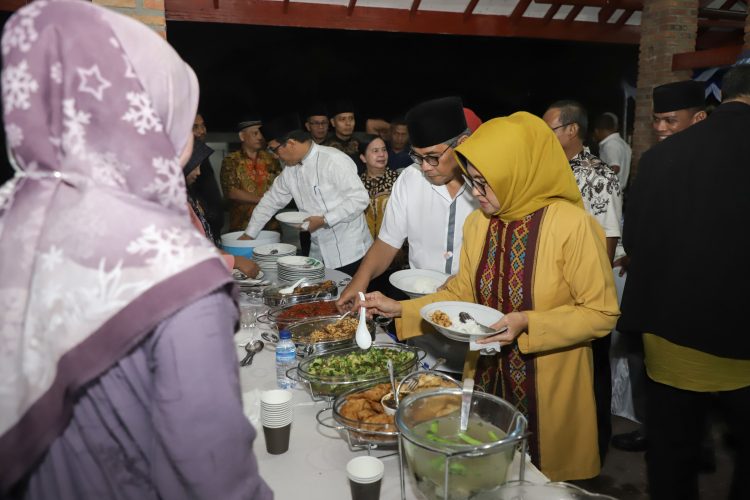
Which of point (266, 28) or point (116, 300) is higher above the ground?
point (266, 28)

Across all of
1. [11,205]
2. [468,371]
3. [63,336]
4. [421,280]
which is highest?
[11,205]

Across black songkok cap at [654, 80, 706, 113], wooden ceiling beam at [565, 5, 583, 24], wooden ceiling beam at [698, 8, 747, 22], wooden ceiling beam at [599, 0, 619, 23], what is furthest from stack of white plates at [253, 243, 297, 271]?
wooden ceiling beam at [698, 8, 747, 22]

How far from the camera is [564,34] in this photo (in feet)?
22.9

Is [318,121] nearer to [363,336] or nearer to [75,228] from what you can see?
[363,336]

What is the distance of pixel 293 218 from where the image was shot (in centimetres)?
356

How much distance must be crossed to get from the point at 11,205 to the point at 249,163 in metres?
4.18

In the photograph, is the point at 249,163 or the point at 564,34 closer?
the point at 249,163

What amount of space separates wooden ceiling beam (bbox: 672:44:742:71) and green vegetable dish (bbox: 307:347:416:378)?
5.47 metres

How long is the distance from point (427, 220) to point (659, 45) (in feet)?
17.6

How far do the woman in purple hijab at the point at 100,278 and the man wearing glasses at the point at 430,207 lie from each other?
1450mm

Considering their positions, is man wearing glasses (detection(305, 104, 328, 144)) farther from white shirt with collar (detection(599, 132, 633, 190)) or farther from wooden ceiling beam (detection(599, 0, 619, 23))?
wooden ceiling beam (detection(599, 0, 619, 23))

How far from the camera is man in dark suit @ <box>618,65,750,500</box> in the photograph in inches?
66.6

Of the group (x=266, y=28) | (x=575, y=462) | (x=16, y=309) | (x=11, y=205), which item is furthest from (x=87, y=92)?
(x=266, y=28)

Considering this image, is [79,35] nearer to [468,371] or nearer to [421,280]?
[468,371]
